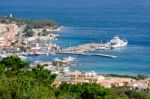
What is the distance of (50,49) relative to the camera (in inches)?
1580

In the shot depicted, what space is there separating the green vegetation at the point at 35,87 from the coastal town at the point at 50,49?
8.39m

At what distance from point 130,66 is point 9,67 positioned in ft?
62.2

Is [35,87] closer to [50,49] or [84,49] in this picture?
[50,49]

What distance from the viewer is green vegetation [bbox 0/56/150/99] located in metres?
11.4

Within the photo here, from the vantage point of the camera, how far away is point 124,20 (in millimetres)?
58031

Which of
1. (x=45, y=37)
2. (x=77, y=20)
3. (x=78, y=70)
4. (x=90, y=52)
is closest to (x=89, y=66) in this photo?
(x=78, y=70)

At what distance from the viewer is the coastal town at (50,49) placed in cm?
2820

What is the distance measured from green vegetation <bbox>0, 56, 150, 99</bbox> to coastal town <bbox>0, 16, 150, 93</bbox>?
839cm

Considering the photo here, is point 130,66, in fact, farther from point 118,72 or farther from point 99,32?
point 99,32

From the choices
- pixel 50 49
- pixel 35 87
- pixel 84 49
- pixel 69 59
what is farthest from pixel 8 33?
pixel 35 87

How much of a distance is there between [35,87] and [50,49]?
28026mm

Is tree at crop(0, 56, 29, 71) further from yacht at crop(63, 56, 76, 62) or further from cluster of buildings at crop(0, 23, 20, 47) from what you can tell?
cluster of buildings at crop(0, 23, 20, 47)

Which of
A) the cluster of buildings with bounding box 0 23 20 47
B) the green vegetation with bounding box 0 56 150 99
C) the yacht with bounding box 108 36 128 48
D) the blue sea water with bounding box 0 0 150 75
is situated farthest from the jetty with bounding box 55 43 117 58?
the green vegetation with bounding box 0 56 150 99

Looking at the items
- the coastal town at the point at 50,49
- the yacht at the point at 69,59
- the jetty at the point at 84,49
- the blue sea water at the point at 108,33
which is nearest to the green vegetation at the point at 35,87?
the coastal town at the point at 50,49
